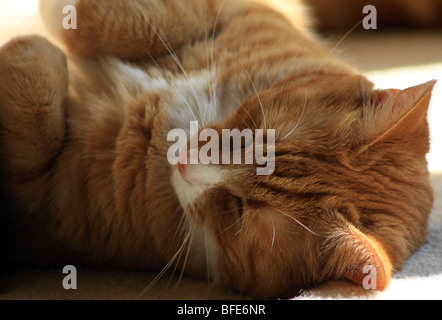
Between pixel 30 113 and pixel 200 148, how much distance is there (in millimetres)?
475

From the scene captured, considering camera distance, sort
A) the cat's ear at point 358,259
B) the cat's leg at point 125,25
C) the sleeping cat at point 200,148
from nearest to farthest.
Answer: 1. the cat's ear at point 358,259
2. the sleeping cat at point 200,148
3. the cat's leg at point 125,25

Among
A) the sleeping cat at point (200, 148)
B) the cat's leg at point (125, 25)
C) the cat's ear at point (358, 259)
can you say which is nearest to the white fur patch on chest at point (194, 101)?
the sleeping cat at point (200, 148)

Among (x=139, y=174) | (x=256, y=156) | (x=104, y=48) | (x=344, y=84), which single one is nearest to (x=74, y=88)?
(x=104, y=48)

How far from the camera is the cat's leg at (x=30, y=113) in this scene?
1354 mm

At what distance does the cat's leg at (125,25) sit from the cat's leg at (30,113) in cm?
15

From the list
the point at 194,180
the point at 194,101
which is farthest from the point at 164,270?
the point at 194,101

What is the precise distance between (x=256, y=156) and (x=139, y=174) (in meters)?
0.38

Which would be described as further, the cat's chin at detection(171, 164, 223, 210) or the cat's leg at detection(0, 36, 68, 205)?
the cat's leg at detection(0, 36, 68, 205)

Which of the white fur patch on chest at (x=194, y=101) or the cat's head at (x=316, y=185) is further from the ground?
the white fur patch on chest at (x=194, y=101)

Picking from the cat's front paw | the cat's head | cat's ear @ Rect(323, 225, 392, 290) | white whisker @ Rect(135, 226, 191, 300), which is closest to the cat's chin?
the cat's head

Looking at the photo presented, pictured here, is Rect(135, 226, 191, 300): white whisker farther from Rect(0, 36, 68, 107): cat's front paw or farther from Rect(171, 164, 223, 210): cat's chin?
Rect(0, 36, 68, 107): cat's front paw

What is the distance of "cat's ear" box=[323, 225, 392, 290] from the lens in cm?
106

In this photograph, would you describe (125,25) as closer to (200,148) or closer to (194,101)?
(194,101)

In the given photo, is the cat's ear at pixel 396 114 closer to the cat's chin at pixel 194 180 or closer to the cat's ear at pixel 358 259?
the cat's ear at pixel 358 259
